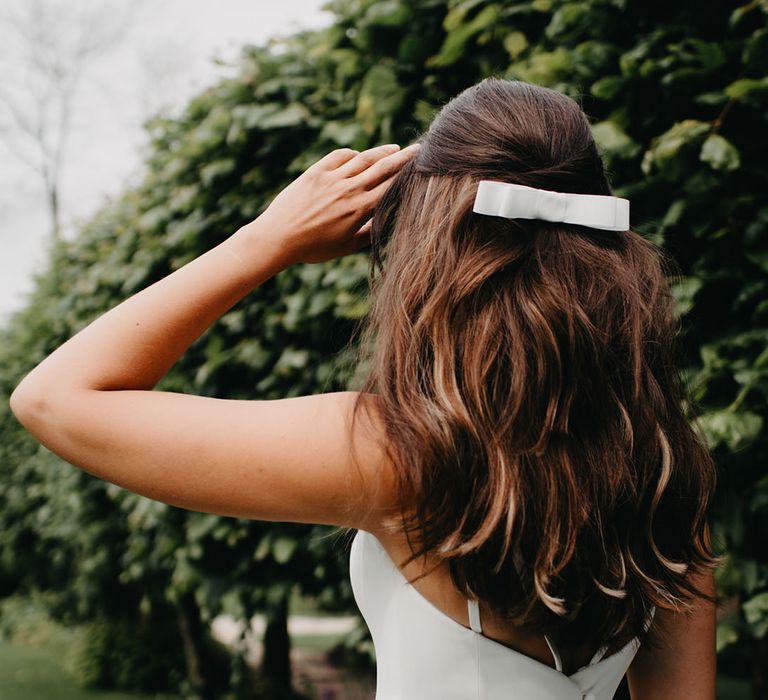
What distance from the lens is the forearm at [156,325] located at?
131cm

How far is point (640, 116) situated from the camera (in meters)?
2.35

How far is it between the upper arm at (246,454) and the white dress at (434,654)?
19cm

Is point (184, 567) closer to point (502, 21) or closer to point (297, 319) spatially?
point (297, 319)

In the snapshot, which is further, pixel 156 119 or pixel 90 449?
pixel 156 119

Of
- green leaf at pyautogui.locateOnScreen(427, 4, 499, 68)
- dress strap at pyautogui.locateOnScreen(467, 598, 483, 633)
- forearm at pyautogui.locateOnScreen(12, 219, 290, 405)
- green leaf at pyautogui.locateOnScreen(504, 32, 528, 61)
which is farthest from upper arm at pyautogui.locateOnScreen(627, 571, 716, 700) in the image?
green leaf at pyautogui.locateOnScreen(427, 4, 499, 68)

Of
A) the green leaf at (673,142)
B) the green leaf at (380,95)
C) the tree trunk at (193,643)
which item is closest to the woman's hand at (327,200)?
the green leaf at (673,142)

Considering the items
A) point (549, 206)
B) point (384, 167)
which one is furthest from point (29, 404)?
point (549, 206)

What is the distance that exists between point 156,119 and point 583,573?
4.04m

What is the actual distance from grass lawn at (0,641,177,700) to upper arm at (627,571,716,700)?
9065 mm

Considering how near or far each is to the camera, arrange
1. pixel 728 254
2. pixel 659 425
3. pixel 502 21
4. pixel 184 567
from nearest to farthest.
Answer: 1. pixel 659 425
2. pixel 728 254
3. pixel 502 21
4. pixel 184 567

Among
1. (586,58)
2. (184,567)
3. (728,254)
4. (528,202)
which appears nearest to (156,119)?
(184,567)

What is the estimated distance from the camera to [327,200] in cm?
147

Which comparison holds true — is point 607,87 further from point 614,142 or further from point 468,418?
point 468,418

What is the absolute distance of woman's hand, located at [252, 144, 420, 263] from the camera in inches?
57.4
